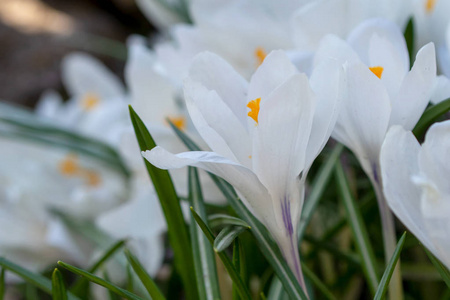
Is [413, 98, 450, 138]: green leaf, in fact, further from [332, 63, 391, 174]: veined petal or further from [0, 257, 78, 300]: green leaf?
[0, 257, 78, 300]: green leaf

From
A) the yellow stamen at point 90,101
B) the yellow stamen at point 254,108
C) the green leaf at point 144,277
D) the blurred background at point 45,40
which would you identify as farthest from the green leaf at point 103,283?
the blurred background at point 45,40

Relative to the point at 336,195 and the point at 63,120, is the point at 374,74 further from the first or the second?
the point at 63,120

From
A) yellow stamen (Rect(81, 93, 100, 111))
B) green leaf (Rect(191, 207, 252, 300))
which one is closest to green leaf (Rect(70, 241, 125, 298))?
green leaf (Rect(191, 207, 252, 300))

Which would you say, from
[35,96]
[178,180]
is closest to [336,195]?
[178,180]

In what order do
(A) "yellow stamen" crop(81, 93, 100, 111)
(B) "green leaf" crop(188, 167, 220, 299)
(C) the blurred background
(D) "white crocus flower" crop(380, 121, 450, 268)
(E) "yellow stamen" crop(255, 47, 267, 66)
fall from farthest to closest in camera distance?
(C) the blurred background, (A) "yellow stamen" crop(81, 93, 100, 111), (E) "yellow stamen" crop(255, 47, 267, 66), (B) "green leaf" crop(188, 167, 220, 299), (D) "white crocus flower" crop(380, 121, 450, 268)

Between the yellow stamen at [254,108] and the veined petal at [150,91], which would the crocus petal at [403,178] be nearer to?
the yellow stamen at [254,108]

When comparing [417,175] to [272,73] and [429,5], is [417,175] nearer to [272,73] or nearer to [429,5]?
[272,73]

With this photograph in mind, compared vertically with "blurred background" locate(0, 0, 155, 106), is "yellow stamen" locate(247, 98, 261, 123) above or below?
below
